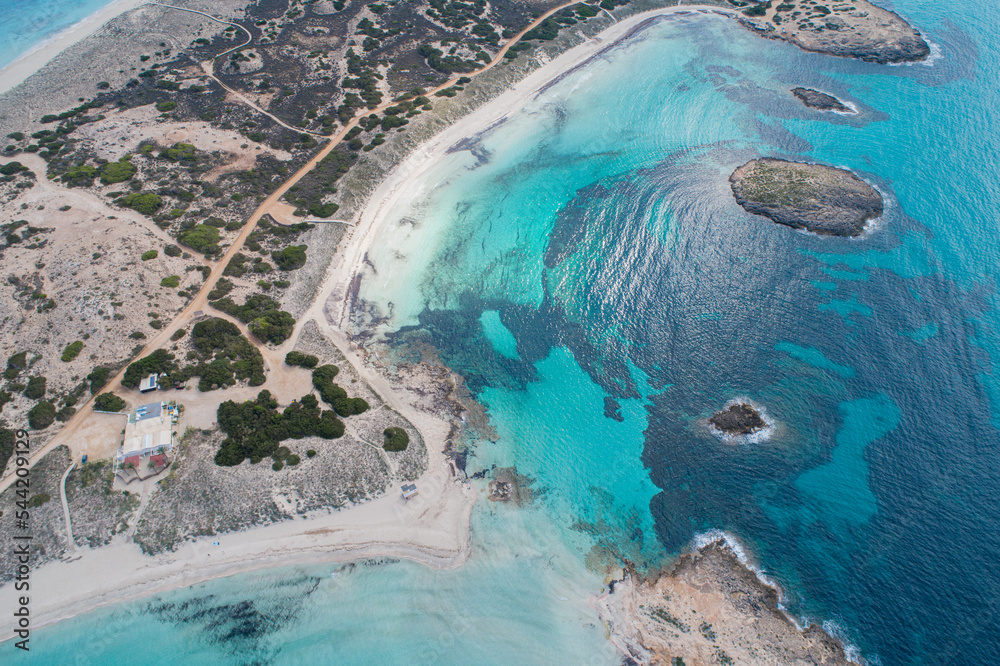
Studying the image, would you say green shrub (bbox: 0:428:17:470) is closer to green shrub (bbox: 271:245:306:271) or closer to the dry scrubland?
the dry scrubland

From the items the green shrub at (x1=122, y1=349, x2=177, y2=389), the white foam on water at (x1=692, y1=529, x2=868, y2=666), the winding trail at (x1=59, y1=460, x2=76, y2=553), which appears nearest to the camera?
the white foam on water at (x1=692, y1=529, x2=868, y2=666)

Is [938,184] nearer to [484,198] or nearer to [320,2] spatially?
[484,198]

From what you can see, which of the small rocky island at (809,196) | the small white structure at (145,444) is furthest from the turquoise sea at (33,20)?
the small rocky island at (809,196)

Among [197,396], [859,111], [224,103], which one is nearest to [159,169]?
[224,103]

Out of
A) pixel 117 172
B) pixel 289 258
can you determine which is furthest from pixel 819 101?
pixel 117 172

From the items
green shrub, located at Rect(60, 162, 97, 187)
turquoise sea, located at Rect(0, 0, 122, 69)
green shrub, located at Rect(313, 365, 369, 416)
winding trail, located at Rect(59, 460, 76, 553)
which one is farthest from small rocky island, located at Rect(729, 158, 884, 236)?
turquoise sea, located at Rect(0, 0, 122, 69)

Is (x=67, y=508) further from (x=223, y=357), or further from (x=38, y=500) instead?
(x=223, y=357)
